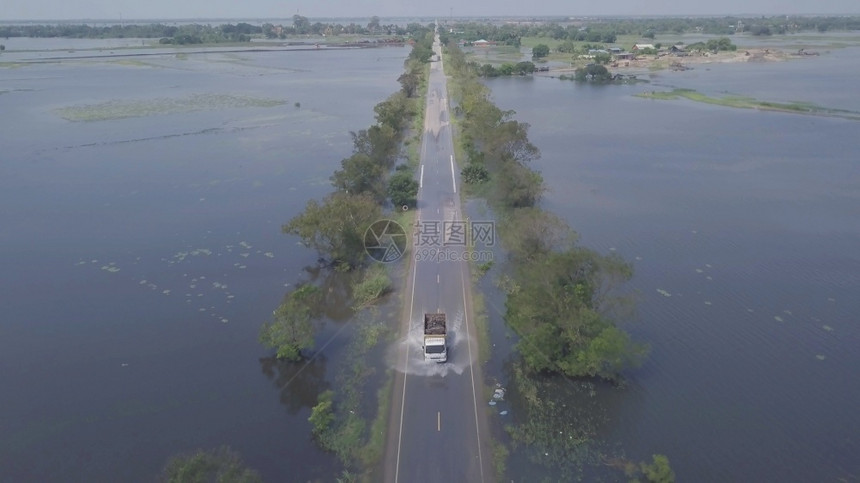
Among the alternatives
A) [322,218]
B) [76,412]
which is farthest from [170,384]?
[322,218]

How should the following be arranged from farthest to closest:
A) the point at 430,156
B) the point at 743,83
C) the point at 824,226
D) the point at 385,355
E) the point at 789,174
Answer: the point at 743,83, the point at 430,156, the point at 789,174, the point at 824,226, the point at 385,355

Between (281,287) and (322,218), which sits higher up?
(322,218)

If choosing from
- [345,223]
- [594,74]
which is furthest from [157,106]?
[594,74]

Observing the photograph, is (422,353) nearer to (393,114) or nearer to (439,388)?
(439,388)

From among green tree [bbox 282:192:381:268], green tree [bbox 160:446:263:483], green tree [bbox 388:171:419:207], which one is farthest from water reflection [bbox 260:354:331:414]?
green tree [bbox 388:171:419:207]

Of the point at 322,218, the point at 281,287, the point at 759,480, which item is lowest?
the point at 759,480

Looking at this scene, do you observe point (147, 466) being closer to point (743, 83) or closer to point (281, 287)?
point (281, 287)
